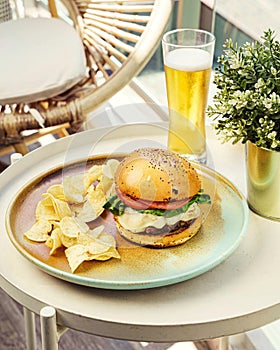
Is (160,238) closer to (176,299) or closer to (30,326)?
(176,299)

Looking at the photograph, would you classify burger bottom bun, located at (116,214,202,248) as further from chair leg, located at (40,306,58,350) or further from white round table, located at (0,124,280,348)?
chair leg, located at (40,306,58,350)

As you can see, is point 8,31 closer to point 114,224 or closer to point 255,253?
A: point 114,224

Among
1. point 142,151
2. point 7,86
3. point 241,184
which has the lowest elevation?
point 7,86

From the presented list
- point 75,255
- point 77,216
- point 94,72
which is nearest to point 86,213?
point 77,216

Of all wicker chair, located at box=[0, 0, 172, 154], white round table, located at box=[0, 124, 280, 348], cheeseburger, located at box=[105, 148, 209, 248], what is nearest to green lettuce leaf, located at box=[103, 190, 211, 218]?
cheeseburger, located at box=[105, 148, 209, 248]

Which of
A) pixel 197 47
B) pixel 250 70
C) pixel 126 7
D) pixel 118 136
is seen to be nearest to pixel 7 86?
pixel 126 7
